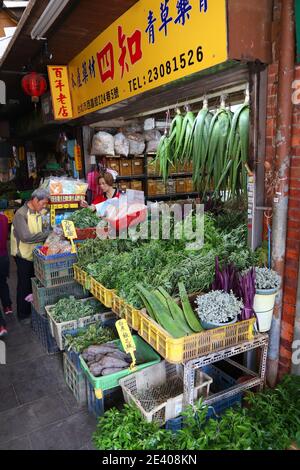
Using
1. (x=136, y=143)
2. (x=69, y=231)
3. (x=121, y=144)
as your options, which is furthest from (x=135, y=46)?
(x=136, y=143)

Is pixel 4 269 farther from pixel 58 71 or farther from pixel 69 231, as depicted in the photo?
pixel 58 71

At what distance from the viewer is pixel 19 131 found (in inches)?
445

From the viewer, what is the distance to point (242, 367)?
2.88m

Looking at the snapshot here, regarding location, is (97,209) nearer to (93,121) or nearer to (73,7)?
(93,121)

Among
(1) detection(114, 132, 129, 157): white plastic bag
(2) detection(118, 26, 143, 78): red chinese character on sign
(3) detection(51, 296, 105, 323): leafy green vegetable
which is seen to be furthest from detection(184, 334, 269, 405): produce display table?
(1) detection(114, 132, 129, 157): white plastic bag

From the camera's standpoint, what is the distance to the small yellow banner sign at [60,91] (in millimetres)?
5426

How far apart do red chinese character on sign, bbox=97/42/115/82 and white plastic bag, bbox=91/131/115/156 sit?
2139 mm

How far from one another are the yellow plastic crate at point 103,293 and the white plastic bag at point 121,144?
4120mm

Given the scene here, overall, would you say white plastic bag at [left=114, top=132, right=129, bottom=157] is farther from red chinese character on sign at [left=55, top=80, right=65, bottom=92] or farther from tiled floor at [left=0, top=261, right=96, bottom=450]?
tiled floor at [left=0, top=261, right=96, bottom=450]

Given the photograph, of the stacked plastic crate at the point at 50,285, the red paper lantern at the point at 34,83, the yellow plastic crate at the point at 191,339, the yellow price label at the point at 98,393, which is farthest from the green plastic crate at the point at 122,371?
the red paper lantern at the point at 34,83

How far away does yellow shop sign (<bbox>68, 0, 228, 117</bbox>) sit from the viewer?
243 cm

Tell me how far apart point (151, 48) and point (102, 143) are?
347 centimetres

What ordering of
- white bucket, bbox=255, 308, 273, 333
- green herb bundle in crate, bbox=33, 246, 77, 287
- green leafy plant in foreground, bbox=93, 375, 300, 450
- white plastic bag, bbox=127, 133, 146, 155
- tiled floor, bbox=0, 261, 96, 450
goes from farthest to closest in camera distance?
white plastic bag, bbox=127, 133, 146, 155, green herb bundle in crate, bbox=33, 246, 77, 287, tiled floor, bbox=0, 261, 96, 450, white bucket, bbox=255, 308, 273, 333, green leafy plant in foreground, bbox=93, 375, 300, 450

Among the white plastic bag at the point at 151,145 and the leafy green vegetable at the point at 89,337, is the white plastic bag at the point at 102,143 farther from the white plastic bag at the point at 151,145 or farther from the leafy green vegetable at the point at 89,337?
the leafy green vegetable at the point at 89,337
